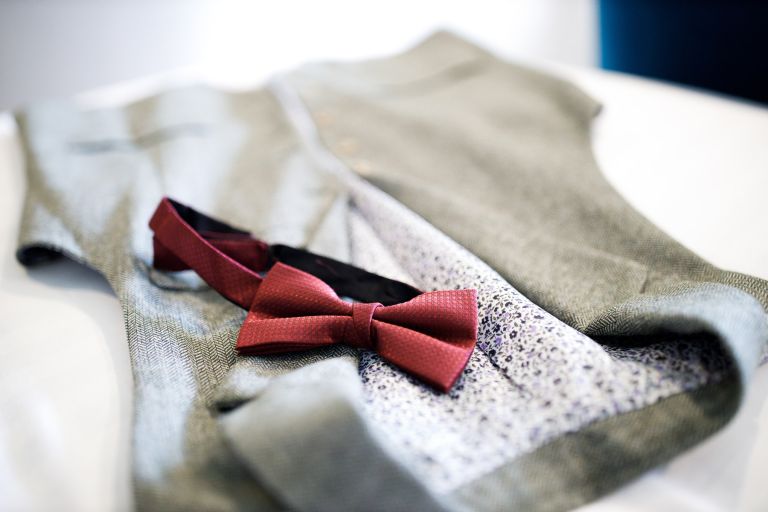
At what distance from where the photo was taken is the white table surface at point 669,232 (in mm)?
533

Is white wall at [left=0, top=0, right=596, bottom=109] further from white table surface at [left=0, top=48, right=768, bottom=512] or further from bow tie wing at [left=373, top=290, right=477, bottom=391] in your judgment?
bow tie wing at [left=373, top=290, right=477, bottom=391]

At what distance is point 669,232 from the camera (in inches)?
35.4

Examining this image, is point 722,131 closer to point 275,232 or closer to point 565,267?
point 565,267

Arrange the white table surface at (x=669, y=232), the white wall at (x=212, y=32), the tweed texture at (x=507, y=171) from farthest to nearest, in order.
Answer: the white wall at (x=212, y=32) → the tweed texture at (x=507, y=171) → the white table surface at (x=669, y=232)

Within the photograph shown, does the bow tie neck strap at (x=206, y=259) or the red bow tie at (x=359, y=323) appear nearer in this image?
the red bow tie at (x=359, y=323)

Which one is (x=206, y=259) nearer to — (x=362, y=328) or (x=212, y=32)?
(x=362, y=328)

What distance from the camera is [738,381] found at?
51 cm

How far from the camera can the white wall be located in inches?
71.2

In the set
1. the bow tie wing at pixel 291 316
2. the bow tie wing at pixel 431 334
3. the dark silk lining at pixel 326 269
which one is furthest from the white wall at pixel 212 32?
the bow tie wing at pixel 431 334

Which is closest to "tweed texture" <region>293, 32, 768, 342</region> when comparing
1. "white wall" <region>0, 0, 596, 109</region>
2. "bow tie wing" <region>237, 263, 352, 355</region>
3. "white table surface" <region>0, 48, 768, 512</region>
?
"white table surface" <region>0, 48, 768, 512</region>

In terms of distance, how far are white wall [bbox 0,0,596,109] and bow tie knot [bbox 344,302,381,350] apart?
3.78 ft

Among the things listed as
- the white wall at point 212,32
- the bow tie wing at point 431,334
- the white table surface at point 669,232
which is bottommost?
the white table surface at point 669,232

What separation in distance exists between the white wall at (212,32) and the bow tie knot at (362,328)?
115 cm

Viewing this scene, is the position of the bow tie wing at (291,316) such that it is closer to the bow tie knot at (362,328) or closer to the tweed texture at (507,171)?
the bow tie knot at (362,328)
